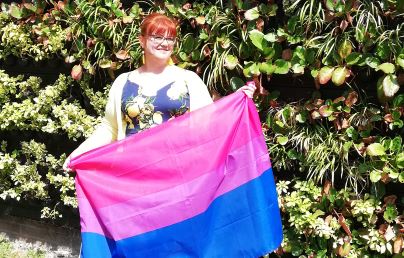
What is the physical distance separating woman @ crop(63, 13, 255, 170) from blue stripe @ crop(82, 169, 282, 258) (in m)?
0.51

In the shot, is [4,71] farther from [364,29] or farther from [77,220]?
[364,29]

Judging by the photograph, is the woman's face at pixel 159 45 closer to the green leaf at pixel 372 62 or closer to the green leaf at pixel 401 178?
the green leaf at pixel 372 62

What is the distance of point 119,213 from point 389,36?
1740mm

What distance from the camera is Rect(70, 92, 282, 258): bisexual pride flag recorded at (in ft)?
9.30

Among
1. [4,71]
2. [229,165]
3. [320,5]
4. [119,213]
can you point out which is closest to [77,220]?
[4,71]

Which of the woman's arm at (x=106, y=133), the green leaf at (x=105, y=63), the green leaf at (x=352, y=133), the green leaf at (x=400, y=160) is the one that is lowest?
the green leaf at (x=400, y=160)

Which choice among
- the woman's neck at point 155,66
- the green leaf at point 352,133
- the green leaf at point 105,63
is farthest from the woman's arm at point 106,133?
the green leaf at point 352,133

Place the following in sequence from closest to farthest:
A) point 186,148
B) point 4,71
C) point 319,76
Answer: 1. point 186,148
2. point 319,76
3. point 4,71

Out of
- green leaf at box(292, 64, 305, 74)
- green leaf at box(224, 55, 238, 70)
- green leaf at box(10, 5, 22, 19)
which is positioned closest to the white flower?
green leaf at box(224, 55, 238, 70)

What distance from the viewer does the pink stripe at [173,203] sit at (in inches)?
112

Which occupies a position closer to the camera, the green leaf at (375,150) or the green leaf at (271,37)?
the green leaf at (375,150)

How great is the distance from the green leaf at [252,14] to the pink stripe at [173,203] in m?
0.91

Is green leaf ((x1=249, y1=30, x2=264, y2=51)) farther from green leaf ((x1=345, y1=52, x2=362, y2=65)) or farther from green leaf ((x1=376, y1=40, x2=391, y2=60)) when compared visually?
green leaf ((x1=376, y1=40, x2=391, y2=60))

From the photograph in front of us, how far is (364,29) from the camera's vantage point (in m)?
3.11
